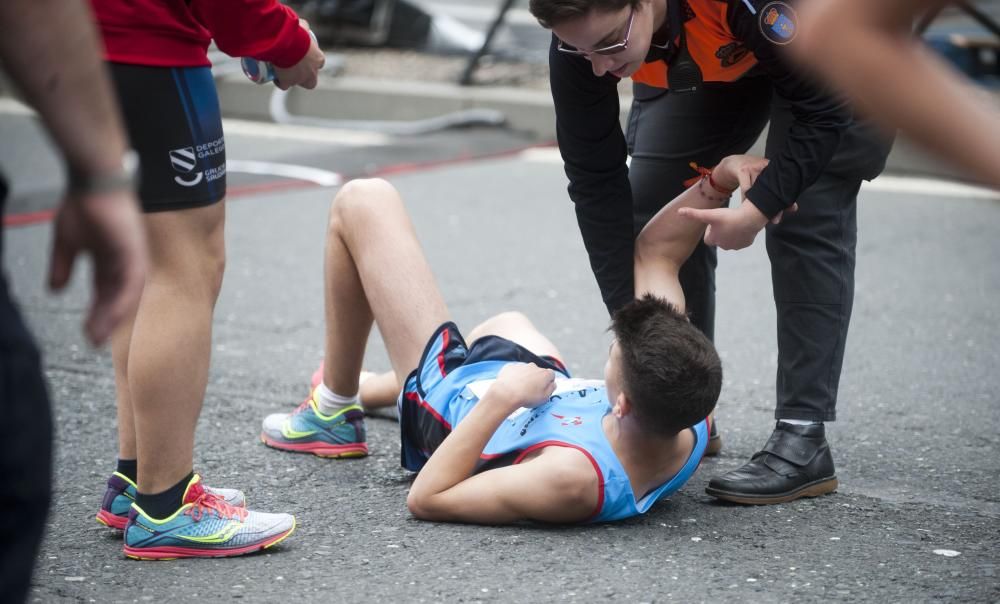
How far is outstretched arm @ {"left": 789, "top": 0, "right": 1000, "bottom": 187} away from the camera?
122 cm

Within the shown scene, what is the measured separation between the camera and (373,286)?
311 centimetres

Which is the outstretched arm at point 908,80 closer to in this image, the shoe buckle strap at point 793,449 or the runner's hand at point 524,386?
the runner's hand at point 524,386

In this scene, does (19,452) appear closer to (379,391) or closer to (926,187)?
(379,391)

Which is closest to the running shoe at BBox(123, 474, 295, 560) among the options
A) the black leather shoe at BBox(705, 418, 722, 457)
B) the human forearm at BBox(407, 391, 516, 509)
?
the human forearm at BBox(407, 391, 516, 509)

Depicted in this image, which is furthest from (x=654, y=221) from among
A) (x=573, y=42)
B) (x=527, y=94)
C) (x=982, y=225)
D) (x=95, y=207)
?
(x=527, y=94)

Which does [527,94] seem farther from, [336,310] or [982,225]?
[336,310]

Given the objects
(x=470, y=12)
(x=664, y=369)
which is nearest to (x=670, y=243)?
(x=664, y=369)

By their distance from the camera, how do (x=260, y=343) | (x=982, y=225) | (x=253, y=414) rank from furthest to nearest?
(x=982, y=225), (x=260, y=343), (x=253, y=414)

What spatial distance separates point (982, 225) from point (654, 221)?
3.99 m

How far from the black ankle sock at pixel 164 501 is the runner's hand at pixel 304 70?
92 centimetres

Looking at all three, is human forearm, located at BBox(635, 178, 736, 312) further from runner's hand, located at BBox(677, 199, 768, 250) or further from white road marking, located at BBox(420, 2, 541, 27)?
white road marking, located at BBox(420, 2, 541, 27)

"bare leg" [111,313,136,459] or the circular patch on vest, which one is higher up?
the circular patch on vest

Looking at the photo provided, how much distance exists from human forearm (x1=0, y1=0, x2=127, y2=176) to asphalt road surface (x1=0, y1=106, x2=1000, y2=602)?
128 centimetres

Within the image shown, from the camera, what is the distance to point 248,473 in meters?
3.18
